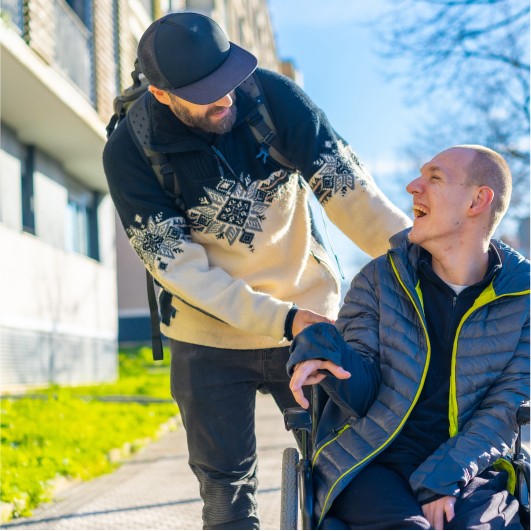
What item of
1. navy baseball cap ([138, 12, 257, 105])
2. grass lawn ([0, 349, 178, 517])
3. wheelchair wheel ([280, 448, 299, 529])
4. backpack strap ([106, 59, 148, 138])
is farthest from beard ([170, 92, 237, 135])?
grass lawn ([0, 349, 178, 517])

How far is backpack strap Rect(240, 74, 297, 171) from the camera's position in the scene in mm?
3906

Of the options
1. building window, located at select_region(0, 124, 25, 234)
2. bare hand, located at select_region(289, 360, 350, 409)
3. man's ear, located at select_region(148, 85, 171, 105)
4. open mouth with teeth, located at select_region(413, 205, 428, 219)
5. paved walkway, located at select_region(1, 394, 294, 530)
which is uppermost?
building window, located at select_region(0, 124, 25, 234)

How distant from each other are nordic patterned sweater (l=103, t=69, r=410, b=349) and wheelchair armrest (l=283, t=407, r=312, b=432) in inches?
29.1

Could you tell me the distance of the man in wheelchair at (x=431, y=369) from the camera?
2.94 meters

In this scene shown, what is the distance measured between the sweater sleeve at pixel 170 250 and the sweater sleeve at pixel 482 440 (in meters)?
0.86

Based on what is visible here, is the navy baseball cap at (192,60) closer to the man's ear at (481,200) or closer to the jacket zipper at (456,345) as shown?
the man's ear at (481,200)

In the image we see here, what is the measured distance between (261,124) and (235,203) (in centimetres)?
35

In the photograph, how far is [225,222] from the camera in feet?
13.0

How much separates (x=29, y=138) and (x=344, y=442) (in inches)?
514

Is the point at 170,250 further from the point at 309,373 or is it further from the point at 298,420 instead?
the point at 309,373

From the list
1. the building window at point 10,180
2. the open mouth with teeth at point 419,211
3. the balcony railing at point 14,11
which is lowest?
the open mouth with teeth at point 419,211

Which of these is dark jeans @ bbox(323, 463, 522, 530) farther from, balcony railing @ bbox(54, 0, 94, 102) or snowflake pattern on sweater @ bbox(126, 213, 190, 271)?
balcony railing @ bbox(54, 0, 94, 102)

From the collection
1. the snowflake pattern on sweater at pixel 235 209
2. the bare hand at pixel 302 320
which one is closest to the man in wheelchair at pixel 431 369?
the bare hand at pixel 302 320

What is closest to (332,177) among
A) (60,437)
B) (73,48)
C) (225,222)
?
(225,222)
